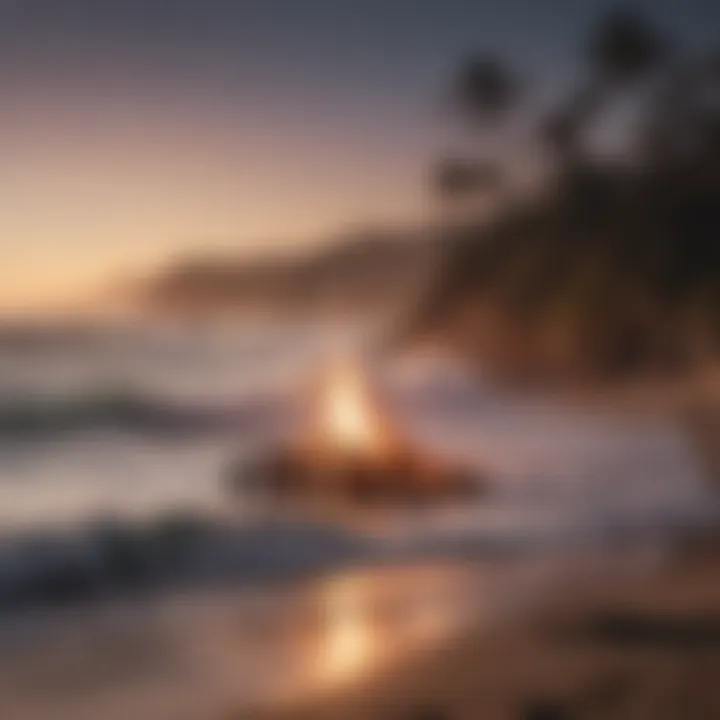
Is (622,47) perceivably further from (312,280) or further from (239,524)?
(239,524)

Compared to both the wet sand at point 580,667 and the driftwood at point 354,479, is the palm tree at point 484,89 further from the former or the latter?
the wet sand at point 580,667

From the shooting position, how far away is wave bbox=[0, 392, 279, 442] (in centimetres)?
145

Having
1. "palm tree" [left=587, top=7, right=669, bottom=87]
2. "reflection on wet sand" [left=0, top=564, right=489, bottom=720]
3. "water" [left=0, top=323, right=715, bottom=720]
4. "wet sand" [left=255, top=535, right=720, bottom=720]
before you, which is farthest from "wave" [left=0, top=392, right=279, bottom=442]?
"palm tree" [left=587, top=7, right=669, bottom=87]

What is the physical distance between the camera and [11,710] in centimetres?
127

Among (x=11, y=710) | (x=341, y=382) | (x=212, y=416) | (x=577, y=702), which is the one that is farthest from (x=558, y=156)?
(x=11, y=710)

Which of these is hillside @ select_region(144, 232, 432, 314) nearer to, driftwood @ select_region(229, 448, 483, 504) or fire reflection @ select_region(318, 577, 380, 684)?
driftwood @ select_region(229, 448, 483, 504)

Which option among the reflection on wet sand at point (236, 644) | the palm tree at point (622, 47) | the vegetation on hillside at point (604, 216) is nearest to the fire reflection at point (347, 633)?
the reflection on wet sand at point (236, 644)

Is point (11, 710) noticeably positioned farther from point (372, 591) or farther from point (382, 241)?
point (382, 241)

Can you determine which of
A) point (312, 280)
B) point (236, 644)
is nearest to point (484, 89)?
point (312, 280)

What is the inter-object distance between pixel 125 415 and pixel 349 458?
244 millimetres

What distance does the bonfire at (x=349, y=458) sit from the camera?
1.53 meters

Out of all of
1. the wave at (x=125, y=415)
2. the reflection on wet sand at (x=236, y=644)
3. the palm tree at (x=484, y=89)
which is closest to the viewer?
the reflection on wet sand at (x=236, y=644)

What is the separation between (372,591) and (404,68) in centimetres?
56

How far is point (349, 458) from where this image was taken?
1549 millimetres
